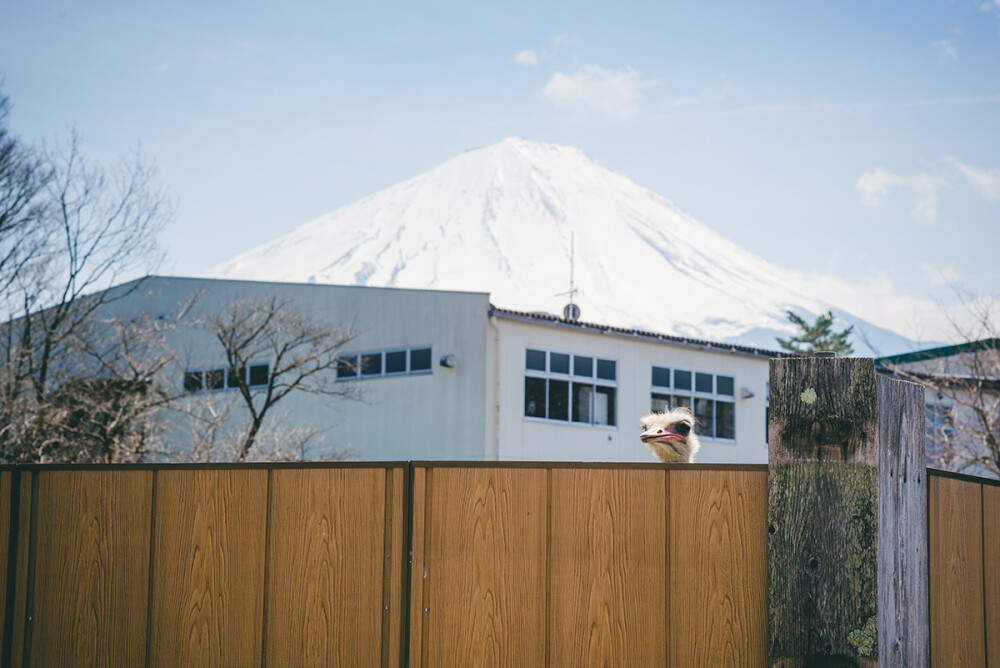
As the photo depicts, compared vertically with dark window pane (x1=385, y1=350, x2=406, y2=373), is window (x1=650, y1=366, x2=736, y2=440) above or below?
below

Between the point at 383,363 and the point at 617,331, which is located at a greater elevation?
the point at 617,331

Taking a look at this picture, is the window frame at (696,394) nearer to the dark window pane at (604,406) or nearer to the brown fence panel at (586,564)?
the dark window pane at (604,406)

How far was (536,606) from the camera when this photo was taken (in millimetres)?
4172

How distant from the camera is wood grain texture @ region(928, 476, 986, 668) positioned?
416 cm

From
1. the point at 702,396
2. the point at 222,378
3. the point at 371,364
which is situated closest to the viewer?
the point at 371,364

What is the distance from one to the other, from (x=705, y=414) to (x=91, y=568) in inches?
950

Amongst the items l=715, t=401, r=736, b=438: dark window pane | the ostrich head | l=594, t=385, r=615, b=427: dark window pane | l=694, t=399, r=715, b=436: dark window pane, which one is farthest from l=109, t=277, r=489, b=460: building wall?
the ostrich head

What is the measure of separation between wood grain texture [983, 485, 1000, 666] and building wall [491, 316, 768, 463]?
1946 cm

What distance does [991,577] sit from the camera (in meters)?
4.41

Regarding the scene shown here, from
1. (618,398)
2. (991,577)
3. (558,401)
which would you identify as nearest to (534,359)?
(558,401)

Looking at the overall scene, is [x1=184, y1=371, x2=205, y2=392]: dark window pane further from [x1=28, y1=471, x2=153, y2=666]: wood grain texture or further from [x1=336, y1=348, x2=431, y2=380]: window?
[x1=28, y1=471, x2=153, y2=666]: wood grain texture

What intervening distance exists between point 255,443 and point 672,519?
21.7m

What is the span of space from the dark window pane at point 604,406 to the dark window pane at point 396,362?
494 centimetres

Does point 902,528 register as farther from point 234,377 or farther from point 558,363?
point 234,377
